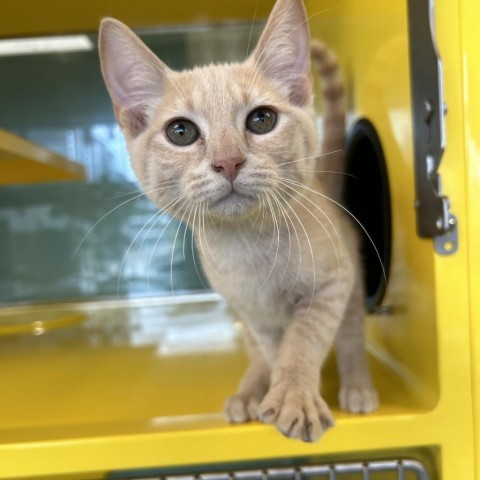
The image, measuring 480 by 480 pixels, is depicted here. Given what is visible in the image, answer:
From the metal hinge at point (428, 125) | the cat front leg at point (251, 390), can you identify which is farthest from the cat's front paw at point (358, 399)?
the metal hinge at point (428, 125)

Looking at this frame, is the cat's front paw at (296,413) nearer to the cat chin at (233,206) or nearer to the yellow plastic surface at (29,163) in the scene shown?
the cat chin at (233,206)

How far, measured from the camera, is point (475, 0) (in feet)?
2.10

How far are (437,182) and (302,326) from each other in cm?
27

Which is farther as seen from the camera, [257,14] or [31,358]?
[257,14]

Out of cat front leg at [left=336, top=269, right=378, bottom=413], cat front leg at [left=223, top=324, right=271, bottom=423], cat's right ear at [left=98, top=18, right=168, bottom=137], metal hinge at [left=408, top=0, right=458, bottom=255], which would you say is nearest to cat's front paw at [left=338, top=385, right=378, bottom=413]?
cat front leg at [left=336, top=269, right=378, bottom=413]

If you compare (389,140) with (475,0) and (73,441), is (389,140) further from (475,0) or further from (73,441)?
(73,441)

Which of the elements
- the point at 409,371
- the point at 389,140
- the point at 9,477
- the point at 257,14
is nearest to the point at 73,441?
the point at 9,477

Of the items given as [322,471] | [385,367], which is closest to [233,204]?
[322,471]

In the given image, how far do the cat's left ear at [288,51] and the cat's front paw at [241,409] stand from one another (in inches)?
17.8

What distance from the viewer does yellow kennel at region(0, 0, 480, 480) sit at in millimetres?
651

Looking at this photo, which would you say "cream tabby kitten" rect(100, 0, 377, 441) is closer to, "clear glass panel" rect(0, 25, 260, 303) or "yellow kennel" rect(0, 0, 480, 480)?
"yellow kennel" rect(0, 0, 480, 480)

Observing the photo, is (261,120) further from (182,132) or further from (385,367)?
(385,367)

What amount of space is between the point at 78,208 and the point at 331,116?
2.97ft

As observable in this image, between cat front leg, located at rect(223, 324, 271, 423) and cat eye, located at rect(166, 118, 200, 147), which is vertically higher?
cat eye, located at rect(166, 118, 200, 147)
